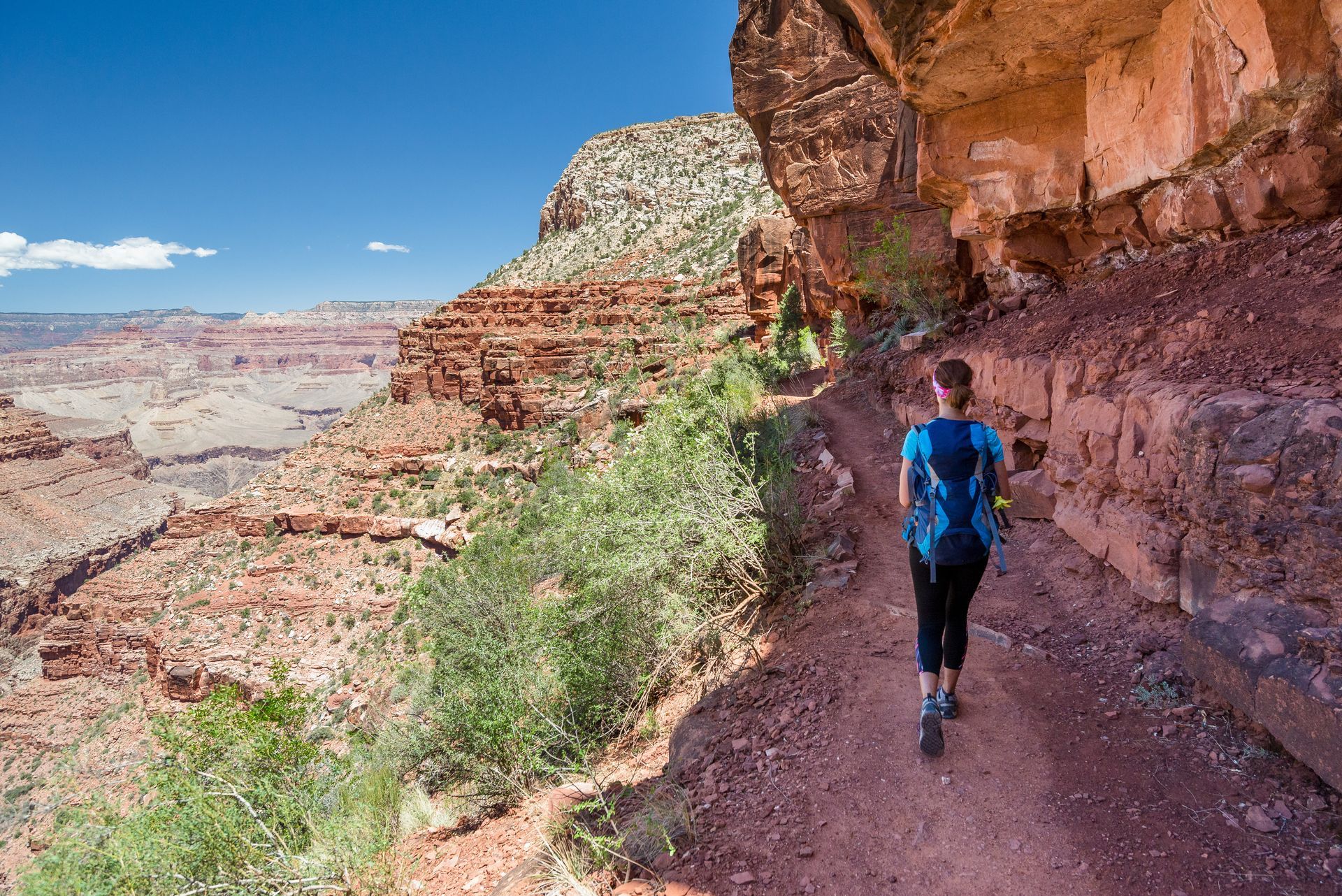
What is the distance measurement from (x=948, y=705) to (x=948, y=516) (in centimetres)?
108

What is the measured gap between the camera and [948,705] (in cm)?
322

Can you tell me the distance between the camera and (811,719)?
358 cm

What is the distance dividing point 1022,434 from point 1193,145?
94.5 inches

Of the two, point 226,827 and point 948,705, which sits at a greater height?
point 948,705

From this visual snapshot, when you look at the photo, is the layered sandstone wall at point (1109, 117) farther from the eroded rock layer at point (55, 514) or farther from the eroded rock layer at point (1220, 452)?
the eroded rock layer at point (55, 514)

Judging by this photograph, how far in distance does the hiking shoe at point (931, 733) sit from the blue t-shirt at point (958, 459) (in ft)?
2.54

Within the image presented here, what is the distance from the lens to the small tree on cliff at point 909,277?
980 centimetres

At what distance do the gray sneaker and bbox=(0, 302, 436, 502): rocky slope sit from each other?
8182 cm

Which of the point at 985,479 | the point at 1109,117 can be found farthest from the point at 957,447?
the point at 1109,117

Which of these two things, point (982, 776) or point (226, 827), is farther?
point (226, 827)

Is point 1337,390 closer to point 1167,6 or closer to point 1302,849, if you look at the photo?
point 1302,849

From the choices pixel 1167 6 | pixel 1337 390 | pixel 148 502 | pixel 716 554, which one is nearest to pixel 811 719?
pixel 716 554

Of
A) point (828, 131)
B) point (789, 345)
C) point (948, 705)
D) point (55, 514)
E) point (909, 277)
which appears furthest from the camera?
point (55, 514)

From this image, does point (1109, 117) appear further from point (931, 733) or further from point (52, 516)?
point (52, 516)
